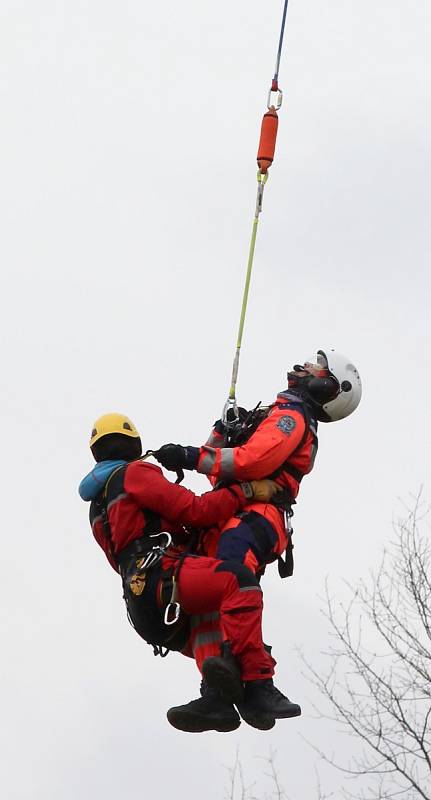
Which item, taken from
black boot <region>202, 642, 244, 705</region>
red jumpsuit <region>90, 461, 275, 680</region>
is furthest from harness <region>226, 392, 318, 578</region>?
black boot <region>202, 642, 244, 705</region>

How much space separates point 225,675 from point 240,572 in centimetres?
57

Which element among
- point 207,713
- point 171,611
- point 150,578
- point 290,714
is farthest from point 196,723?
point 150,578

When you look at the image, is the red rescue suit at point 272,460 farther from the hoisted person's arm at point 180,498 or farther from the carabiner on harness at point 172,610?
the carabiner on harness at point 172,610

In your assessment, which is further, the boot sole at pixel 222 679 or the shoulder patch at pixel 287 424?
the shoulder patch at pixel 287 424

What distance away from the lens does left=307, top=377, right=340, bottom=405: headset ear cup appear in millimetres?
11695

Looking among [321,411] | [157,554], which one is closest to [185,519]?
[157,554]

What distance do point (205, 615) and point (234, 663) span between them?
0.50m

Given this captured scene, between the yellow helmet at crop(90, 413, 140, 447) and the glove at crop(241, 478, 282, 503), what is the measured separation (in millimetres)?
744

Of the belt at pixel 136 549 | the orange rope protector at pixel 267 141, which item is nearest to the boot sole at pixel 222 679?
the belt at pixel 136 549

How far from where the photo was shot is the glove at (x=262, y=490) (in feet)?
37.1

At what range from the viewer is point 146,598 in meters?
11.1

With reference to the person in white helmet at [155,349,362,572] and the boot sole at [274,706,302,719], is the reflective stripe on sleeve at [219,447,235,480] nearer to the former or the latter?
the person in white helmet at [155,349,362,572]

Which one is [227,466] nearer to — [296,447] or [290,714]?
[296,447]

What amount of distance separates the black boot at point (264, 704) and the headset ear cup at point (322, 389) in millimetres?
1724
